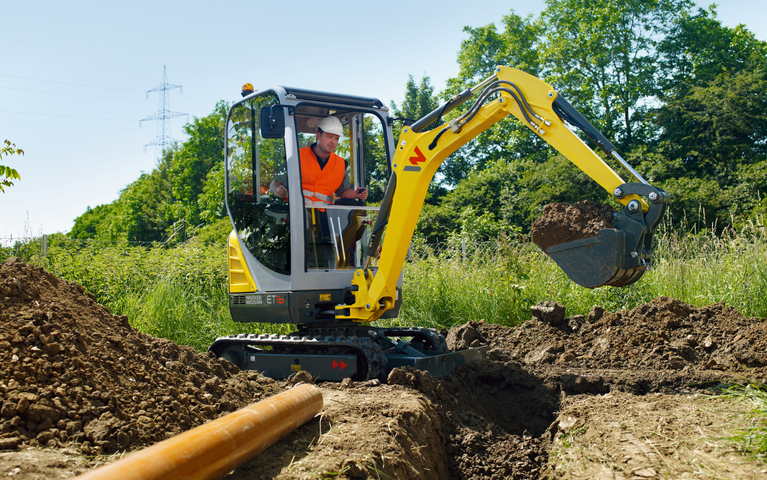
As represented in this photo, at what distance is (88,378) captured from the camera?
123 inches

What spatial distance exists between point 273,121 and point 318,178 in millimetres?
727

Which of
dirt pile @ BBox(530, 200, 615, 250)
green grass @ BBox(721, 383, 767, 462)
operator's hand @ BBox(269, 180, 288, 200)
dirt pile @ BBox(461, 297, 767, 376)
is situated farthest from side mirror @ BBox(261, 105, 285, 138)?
green grass @ BBox(721, 383, 767, 462)

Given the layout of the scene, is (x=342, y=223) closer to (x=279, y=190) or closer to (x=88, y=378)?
(x=279, y=190)

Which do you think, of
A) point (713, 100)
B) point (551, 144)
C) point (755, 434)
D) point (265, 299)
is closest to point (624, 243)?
point (551, 144)

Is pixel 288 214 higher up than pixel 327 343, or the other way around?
pixel 288 214

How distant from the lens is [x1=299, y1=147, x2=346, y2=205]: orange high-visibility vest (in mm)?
5593

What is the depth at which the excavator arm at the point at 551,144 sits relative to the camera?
162 inches

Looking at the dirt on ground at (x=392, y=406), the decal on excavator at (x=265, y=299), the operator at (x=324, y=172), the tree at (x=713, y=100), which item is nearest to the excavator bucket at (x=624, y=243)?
the dirt on ground at (x=392, y=406)

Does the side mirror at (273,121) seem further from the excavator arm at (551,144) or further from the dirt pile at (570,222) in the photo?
the dirt pile at (570,222)

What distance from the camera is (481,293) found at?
27.8ft

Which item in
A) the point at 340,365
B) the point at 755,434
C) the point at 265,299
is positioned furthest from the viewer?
the point at 265,299

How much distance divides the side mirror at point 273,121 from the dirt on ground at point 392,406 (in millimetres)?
2096

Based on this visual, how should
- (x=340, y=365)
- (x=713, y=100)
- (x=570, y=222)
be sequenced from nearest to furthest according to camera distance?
(x=570, y=222) < (x=340, y=365) < (x=713, y=100)

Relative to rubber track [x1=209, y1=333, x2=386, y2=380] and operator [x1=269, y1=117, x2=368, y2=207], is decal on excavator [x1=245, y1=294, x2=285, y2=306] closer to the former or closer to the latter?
rubber track [x1=209, y1=333, x2=386, y2=380]
